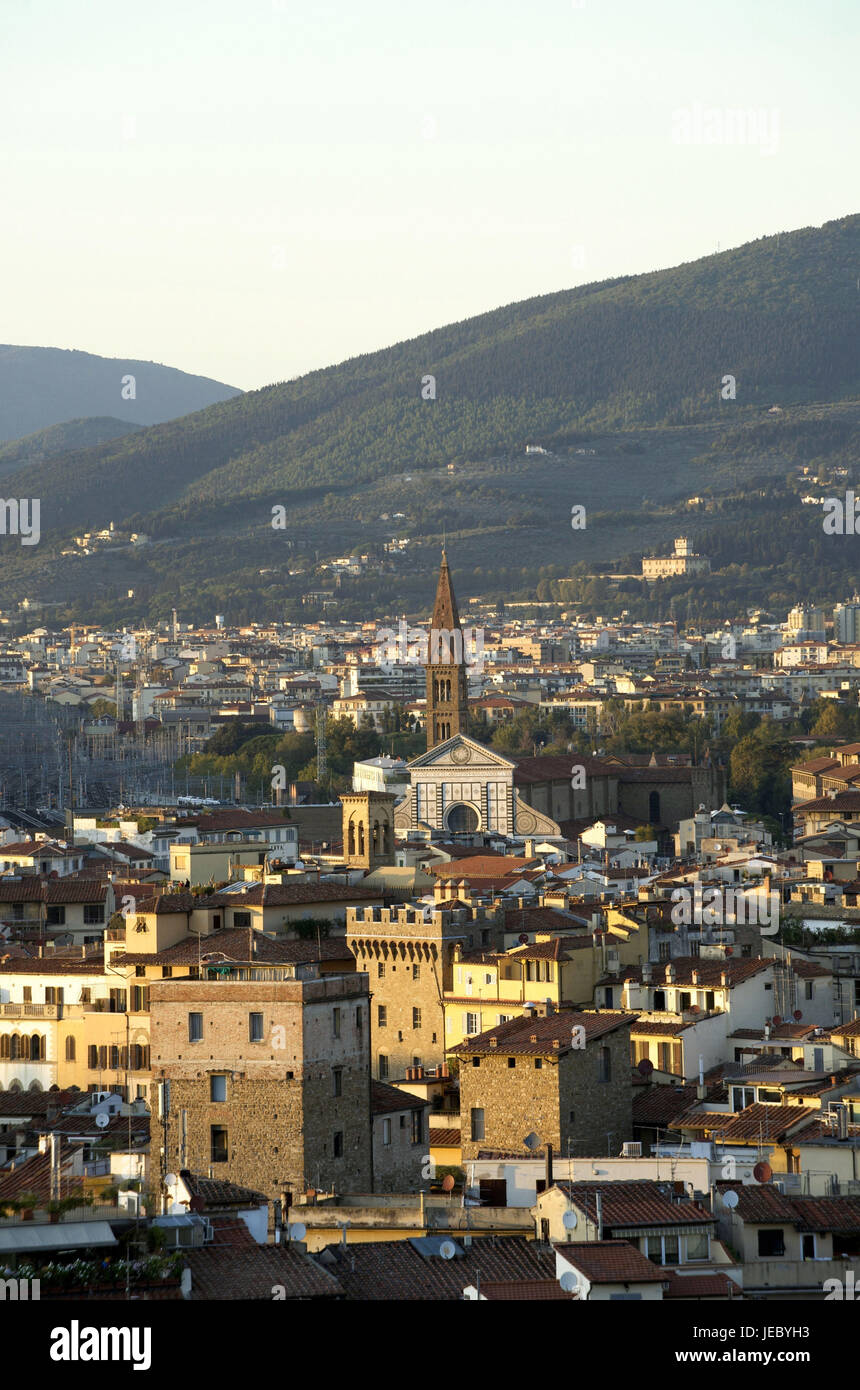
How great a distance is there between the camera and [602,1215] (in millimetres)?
15531

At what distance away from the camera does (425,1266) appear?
1421 centimetres

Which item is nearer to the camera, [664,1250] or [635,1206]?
[664,1250]

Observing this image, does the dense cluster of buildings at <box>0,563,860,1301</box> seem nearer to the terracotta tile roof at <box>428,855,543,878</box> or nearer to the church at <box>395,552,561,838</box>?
the terracotta tile roof at <box>428,855,543,878</box>

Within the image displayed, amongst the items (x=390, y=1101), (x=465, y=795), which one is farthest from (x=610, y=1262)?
(x=465, y=795)

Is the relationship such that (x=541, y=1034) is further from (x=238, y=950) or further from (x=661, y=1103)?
(x=238, y=950)

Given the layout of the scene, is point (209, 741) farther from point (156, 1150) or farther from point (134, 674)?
point (156, 1150)

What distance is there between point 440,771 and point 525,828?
5300mm

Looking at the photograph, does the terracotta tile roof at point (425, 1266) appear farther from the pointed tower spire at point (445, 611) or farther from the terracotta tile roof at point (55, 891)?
the pointed tower spire at point (445, 611)

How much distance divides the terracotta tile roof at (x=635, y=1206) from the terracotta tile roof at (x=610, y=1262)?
1034mm

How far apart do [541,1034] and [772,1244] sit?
26.2ft
